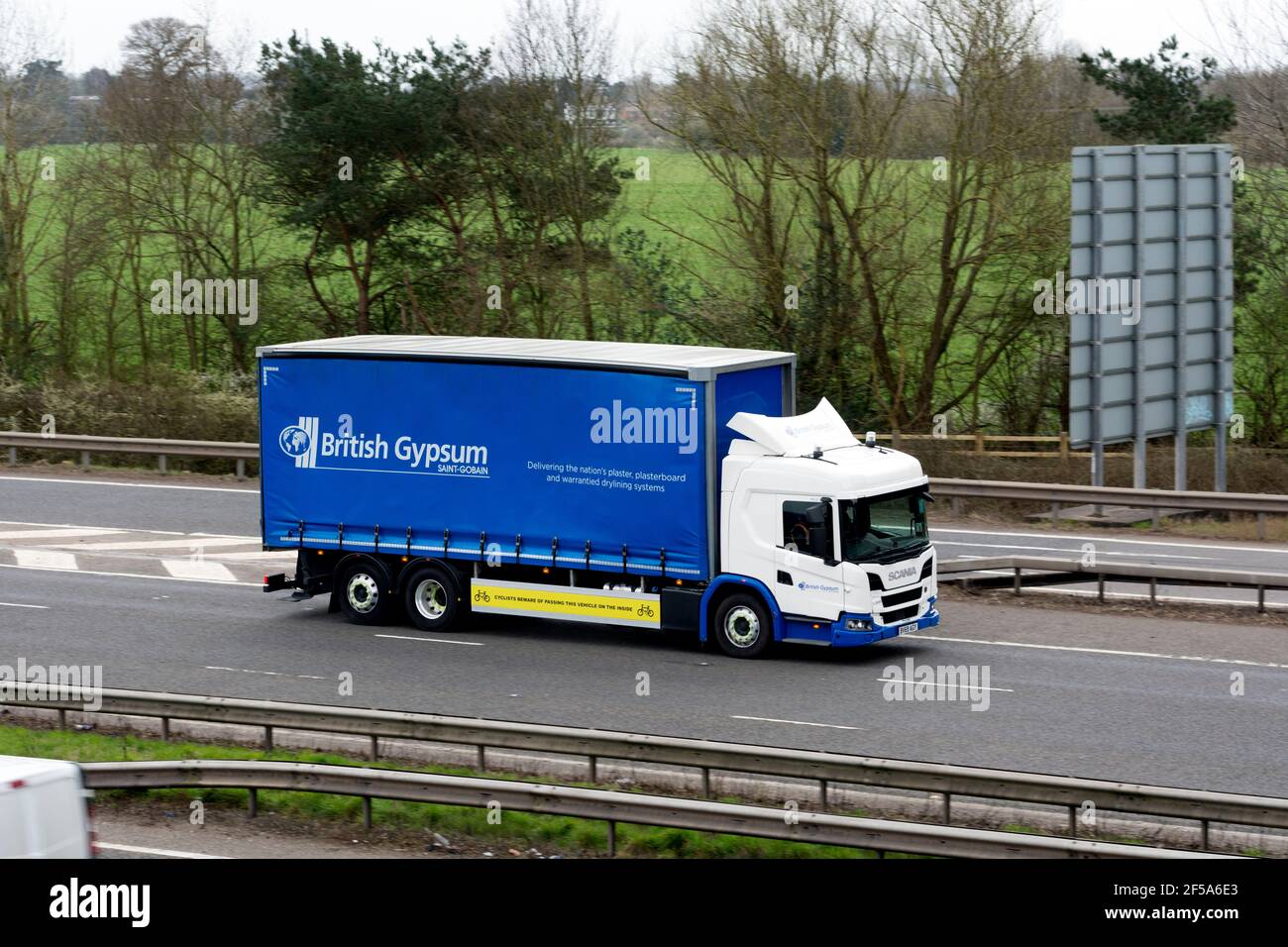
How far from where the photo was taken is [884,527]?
17062mm

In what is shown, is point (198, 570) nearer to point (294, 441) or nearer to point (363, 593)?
point (294, 441)

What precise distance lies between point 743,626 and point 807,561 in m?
1.11

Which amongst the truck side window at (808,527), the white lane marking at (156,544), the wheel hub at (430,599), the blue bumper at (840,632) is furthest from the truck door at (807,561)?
the white lane marking at (156,544)

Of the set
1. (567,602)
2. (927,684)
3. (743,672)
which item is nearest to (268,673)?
(567,602)

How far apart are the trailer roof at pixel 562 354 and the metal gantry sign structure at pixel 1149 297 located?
32.1 feet

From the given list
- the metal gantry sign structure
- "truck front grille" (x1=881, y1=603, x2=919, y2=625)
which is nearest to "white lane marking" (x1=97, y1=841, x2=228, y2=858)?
"truck front grille" (x1=881, y1=603, x2=919, y2=625)

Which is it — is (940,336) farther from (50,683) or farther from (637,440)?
(50,683)

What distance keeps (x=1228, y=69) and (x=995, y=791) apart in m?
29.0

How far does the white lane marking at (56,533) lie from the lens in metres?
24.7

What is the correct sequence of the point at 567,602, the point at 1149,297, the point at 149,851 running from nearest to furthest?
the point at 149,851 < the point at 567,602 < the point at 1149,297

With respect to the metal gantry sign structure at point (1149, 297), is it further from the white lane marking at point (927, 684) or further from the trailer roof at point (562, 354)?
the white lane marking at point (927, 684)

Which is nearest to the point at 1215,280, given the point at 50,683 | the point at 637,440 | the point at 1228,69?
the point at 1228,69

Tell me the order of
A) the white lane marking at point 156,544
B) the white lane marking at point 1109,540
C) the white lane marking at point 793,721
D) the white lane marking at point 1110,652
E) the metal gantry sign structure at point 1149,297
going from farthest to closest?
the metal gantry sign structure at point 1149,297 < the white lane marking at point 1109,540 < the white lane marking at point 156,544 < the white lane marking at point 1110,652 < the white lane marking at point 793,721
